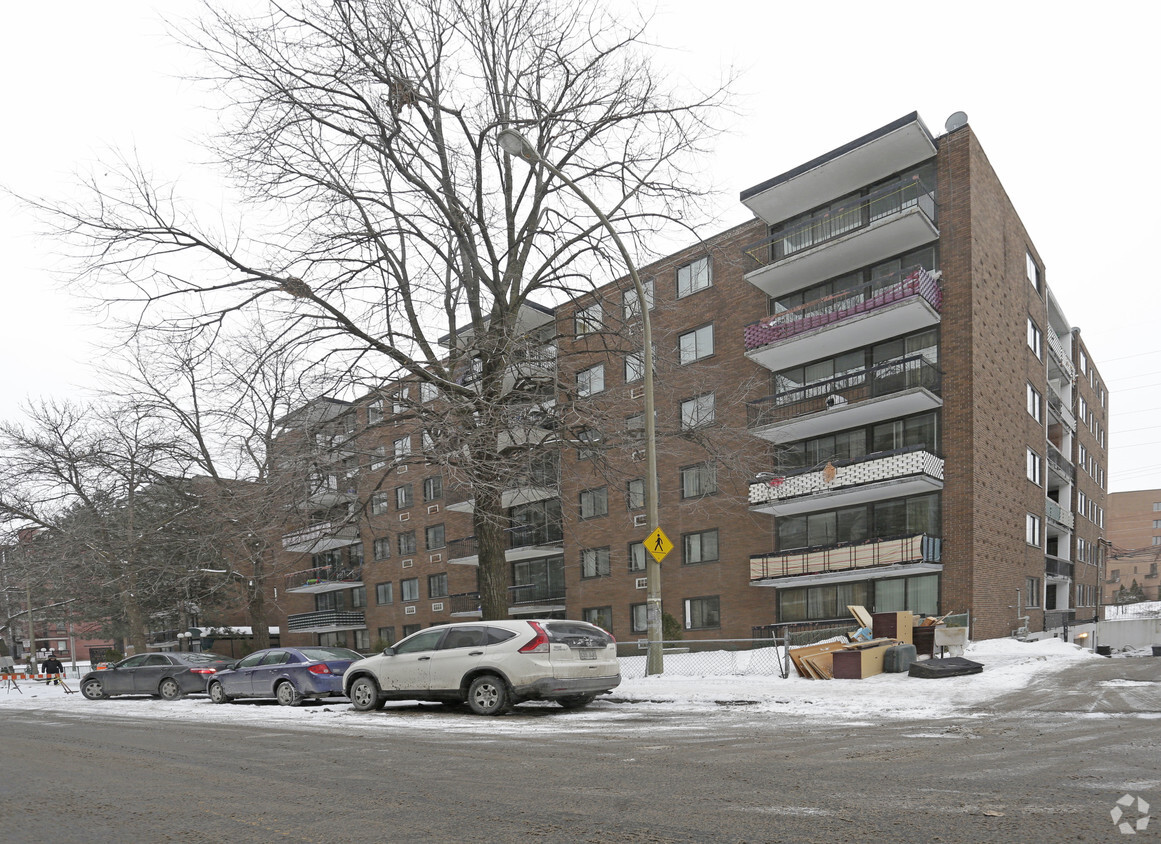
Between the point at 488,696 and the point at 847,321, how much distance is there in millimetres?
16899

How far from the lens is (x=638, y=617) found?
33062 mm

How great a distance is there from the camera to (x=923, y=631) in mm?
17141

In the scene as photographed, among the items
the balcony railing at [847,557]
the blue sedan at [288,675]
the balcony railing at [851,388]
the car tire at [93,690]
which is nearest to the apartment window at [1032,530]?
the balcony railing at [847,557]

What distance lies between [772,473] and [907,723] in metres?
18.7

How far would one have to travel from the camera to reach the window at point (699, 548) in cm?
3052

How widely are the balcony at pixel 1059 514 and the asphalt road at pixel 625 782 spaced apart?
25984 mm

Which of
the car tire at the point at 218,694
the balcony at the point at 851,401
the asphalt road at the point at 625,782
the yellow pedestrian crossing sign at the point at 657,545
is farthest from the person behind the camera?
the balcony at the point at 851,401

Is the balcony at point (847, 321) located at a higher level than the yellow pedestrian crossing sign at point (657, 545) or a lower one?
higher

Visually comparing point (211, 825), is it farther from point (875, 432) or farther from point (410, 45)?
point (875, 432)

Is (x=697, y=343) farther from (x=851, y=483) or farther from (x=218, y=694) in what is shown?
(x=218, y=694)

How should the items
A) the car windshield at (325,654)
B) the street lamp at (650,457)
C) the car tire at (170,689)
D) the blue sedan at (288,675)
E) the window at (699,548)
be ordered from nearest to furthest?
the street lamp at (650,457) → the blue sedan at (288,675) → the car windshield at (325,654) → the car tire at (170,689) → the window at (699,548)

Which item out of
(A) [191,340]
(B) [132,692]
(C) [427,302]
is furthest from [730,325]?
(B) [132,692]

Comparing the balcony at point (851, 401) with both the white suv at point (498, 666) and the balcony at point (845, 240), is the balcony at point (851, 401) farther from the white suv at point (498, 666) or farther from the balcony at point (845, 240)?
the white suv at point (498, 666)

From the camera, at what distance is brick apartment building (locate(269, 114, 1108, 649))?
68.6 feet
